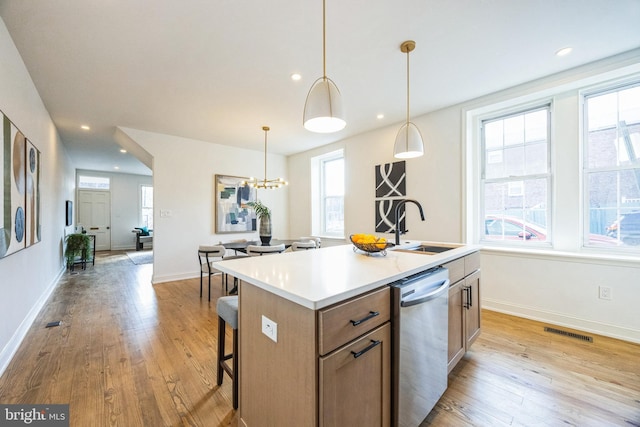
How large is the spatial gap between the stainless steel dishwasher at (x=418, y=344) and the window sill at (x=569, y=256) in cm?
206

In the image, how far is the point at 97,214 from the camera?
8.38m

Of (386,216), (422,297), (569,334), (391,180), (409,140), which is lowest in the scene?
(569,334)

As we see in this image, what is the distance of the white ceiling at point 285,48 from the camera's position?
1875mm

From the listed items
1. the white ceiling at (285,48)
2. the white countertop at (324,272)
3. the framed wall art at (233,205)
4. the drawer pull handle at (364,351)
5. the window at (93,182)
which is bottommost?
the drawer pull handle at (364,351)

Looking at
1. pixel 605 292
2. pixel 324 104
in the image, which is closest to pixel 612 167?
pixel 605 292

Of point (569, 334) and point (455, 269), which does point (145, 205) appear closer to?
point (455, 269)

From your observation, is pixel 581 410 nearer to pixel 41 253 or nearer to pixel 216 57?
pixel 216 57

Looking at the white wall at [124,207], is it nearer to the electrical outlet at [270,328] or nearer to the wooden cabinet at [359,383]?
the electrical outlet at [270,328]

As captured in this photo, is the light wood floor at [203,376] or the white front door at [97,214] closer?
the light wood floor at [203,376]

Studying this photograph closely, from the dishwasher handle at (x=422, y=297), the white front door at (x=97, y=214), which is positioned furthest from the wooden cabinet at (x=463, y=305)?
the white front door at (x=97, y=214)

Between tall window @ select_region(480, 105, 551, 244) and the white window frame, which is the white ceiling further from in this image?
tall window @ select_region(480, 105, 551, 244)

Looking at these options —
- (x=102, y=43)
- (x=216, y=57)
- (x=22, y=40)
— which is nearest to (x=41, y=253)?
(x=22, y=40)

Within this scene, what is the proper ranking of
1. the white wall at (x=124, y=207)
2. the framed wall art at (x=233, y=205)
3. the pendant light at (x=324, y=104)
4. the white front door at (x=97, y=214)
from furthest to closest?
the white wall at (x=124, y=207) < the white front door at (x=97, y=214) < the framed wall art at (x=233, y=205) < the pendant light at (x=324, y=104)

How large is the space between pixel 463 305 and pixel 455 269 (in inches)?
12.1
